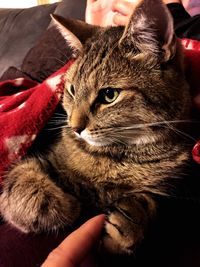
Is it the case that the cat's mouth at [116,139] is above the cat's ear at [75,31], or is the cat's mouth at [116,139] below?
below

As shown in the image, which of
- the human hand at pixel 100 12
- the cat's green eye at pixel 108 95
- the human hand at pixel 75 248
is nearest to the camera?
the human hand at pixel 75 248

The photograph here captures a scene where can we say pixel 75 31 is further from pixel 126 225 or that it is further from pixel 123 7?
pixel 126 225

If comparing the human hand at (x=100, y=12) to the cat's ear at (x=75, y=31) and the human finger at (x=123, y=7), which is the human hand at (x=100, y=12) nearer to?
the human finger at (x=123, y=7)

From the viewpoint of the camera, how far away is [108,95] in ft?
2.47

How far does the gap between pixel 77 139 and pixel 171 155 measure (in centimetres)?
23

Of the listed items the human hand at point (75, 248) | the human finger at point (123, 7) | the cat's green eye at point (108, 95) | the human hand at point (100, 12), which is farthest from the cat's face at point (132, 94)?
the human hand at point (100, 12)

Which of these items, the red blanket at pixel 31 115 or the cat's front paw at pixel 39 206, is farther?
the red blanket at pixel 31 115

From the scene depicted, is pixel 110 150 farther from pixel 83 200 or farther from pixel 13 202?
pixel 13 202

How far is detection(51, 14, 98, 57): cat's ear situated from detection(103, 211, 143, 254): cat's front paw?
0.45m

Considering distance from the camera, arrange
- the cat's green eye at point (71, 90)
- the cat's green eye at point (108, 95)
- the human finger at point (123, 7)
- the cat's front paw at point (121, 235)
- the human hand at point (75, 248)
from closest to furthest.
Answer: the human hand at point (75, 248) < the cat's front paw at point (121, 235) < the cat's green eye at point (108, 95) < the cat's green eye at point (71, 90) < the human finger at point (123, 7)

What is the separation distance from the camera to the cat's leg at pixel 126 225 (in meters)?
0.64

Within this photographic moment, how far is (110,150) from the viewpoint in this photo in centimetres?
80

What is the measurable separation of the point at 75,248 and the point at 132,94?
1.09 ft

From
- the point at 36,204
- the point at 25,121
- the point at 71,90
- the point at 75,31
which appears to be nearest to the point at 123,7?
the point at 75,31
